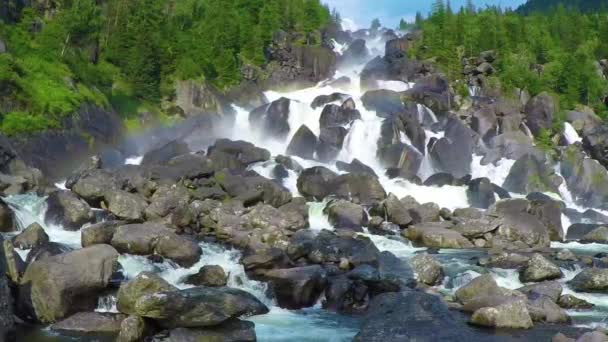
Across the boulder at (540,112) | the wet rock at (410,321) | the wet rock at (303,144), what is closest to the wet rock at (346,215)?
the wet rock at (303,144)

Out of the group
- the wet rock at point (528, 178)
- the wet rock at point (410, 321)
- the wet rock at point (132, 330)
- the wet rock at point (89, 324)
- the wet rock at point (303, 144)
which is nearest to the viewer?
the wet rock at point (410, 321)

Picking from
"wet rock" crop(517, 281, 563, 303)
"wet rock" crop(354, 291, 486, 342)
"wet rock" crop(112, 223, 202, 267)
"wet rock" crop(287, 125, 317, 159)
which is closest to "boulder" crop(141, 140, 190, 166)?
"wet rock" crop(287, 125, 317, 159)

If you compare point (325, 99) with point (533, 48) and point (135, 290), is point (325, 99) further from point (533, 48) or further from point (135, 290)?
point (135, 290)

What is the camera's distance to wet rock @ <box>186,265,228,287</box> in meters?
26.4

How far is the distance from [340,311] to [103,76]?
55530 mm

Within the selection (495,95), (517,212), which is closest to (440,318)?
(517,212)

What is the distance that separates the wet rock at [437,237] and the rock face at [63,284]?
70.1ft

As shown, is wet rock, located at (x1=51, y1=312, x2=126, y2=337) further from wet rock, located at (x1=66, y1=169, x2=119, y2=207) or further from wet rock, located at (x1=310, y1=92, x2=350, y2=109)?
wet rock, located at (x1=310, y1=92, x2=350, y2=109)

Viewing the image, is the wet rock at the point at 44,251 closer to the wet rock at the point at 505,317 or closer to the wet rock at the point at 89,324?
the wet rock at the point at 89,324

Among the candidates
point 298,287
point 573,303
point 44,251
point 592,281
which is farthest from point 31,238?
point 592,281

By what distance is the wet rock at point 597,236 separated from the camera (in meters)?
42.4

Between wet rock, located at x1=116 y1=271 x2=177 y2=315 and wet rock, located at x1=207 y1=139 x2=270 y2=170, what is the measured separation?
28.9 meters

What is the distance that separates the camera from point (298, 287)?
80.9ft

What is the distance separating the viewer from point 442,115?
7144cm
